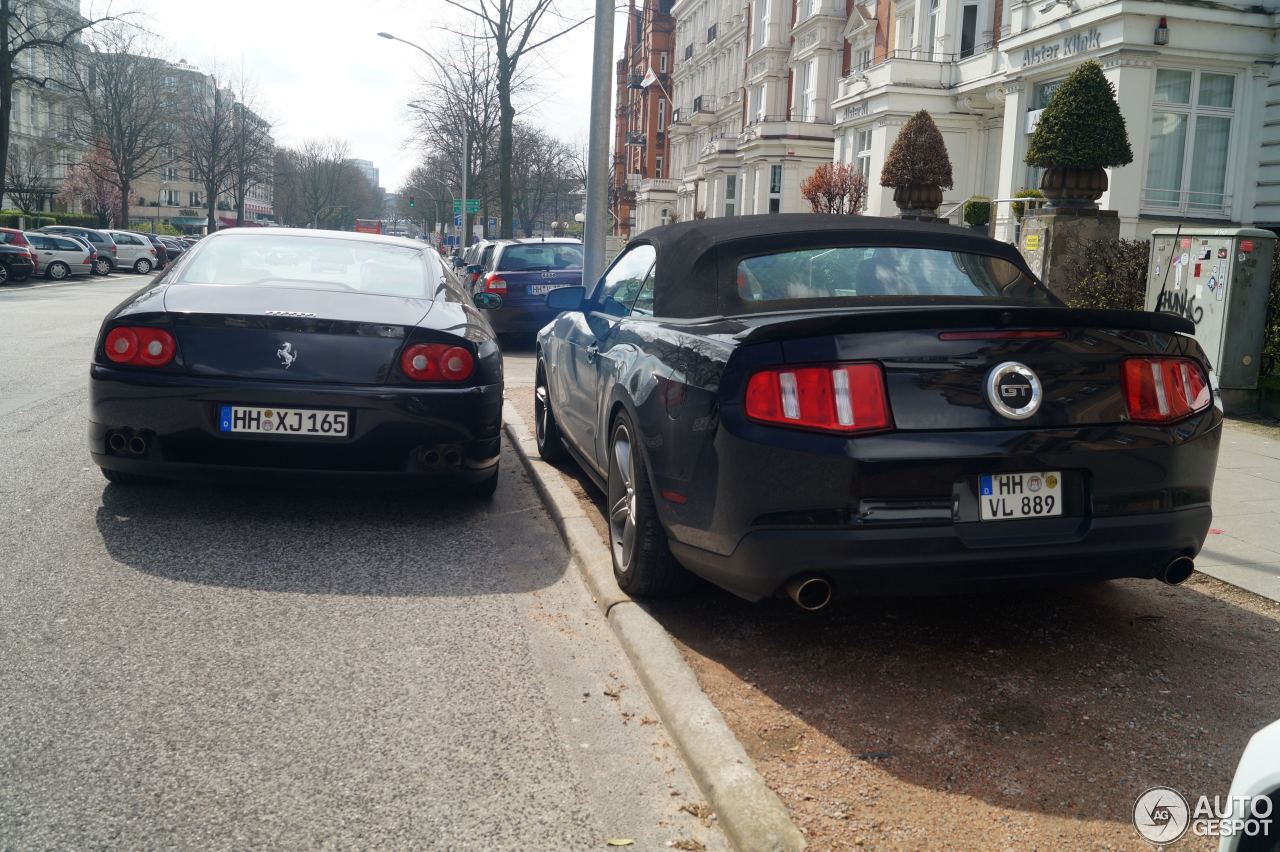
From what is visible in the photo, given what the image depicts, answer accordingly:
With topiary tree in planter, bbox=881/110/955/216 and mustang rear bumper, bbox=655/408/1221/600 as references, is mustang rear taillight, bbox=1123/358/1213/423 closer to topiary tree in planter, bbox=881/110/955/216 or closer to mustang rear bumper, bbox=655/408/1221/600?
mustang rear bumper, bbox=655/408/1221/600

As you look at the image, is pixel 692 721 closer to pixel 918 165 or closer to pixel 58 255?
pixel 918 165

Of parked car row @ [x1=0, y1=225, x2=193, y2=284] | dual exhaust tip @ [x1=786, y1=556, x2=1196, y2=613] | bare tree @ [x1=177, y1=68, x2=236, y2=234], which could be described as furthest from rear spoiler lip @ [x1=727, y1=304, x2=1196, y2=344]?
bare tree @ [x1=177, y1=68, x2=236, y2=234]

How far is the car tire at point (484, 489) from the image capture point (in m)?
6.20

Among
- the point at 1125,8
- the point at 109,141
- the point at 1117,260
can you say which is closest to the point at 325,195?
the point at 109,141

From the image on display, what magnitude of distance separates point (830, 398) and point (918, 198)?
21364mm

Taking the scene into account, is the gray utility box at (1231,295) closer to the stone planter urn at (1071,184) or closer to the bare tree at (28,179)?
the stone planter urn at (1071,184)

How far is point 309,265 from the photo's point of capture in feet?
20.9

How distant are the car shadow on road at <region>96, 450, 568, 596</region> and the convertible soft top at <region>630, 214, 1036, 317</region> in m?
1.45

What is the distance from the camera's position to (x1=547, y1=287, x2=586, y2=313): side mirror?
21.9 ft

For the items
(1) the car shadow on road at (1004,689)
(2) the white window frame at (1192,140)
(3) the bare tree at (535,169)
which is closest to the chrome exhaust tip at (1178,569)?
(1) the car shadow on road at (1004,689)

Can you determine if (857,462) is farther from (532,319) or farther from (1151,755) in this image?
(532,319)

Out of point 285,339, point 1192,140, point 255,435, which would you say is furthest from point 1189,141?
point 255,435

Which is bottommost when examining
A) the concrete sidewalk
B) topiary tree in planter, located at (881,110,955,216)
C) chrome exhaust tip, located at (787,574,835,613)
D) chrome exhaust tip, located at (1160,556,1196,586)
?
the concrete sidewalk

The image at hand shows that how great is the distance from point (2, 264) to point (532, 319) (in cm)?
2329
